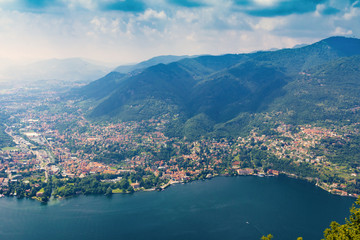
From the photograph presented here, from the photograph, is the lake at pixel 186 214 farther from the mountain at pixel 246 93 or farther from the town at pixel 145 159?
the mountain at pixel 246 93

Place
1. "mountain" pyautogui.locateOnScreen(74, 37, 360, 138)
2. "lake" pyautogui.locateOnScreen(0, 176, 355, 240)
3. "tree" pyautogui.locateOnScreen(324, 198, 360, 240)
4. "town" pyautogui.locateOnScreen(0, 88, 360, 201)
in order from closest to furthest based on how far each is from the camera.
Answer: "tree" pyautogui.locateOnScreen(324, 198, 360, 240), "lake" pyautogui.locateOnScreen(0, 176, 355, 240), "town" pyautogui.locateOnScreen(0, 88, 360, 201), "mountain" pyautogui.locateOnScreen(74, 37, 360, 138)

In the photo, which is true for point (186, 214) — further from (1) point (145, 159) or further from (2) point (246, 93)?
(2) point (246, 93)

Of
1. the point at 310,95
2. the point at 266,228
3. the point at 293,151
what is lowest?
the point at 266,228

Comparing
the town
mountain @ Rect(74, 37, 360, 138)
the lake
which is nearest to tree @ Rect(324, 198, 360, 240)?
the lake

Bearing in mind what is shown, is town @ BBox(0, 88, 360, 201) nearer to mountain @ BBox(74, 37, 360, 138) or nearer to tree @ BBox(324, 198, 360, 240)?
mountain @ BBox(74, 37, 360, 138)

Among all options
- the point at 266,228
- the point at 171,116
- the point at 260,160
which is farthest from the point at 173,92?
the point at 266,228

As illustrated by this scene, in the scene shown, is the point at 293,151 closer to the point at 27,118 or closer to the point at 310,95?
the point at 310,95
